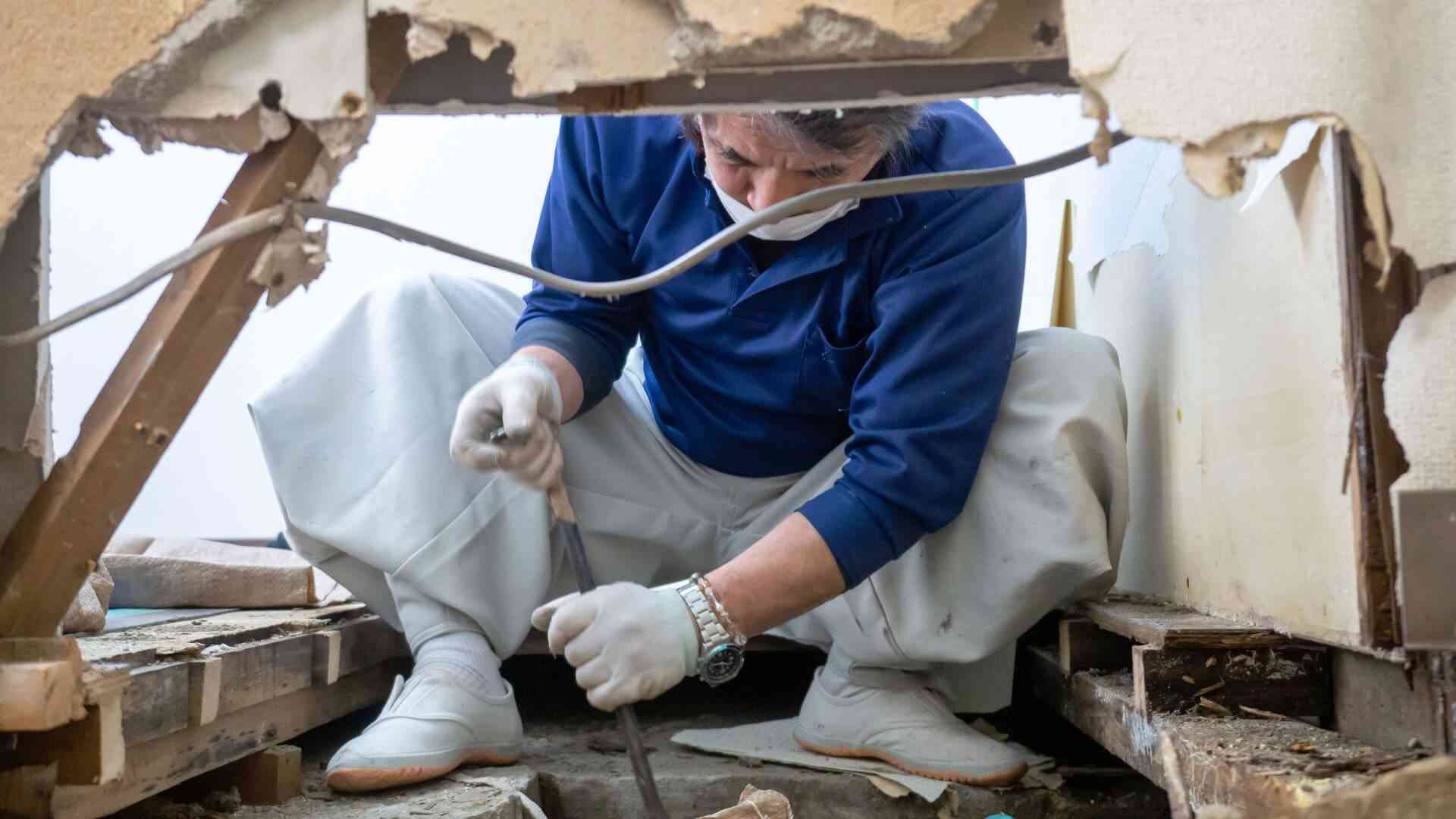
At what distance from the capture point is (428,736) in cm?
153

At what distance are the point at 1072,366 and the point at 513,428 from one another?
830mm

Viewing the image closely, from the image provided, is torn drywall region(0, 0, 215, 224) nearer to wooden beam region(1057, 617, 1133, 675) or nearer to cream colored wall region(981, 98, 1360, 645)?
cream colored wall region(981, 98, 1360, 645)

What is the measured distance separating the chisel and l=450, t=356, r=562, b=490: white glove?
2cm

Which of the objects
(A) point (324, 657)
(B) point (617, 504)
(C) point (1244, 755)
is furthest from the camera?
(B) point (617, 504)

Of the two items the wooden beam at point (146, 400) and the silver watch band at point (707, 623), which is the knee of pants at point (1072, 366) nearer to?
the silver watch band at point (707, 623)

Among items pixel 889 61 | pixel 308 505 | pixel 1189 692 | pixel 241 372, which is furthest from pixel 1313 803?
pixel 241 372

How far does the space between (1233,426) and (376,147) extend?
3308 millimetres

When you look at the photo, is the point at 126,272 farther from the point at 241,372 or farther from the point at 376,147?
the point at 376,147

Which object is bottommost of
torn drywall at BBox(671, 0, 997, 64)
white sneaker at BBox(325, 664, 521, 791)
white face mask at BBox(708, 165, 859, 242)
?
white sneaker at BBox(325, 664, 521, 791)

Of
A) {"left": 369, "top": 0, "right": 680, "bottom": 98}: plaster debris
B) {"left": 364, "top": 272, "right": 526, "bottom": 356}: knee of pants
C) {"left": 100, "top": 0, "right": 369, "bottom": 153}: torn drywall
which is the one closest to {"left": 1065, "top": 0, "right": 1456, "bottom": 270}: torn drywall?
{"left": 369, "top": 0, "right": 680, "bottom": 98}: plaster debris

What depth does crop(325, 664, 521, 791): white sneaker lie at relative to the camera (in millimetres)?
1475

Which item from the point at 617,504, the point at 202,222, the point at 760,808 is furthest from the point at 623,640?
the point at 202,222

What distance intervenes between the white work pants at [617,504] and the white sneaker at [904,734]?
5 centimetres

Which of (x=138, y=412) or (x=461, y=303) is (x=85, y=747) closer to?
(x=138, y=412)
